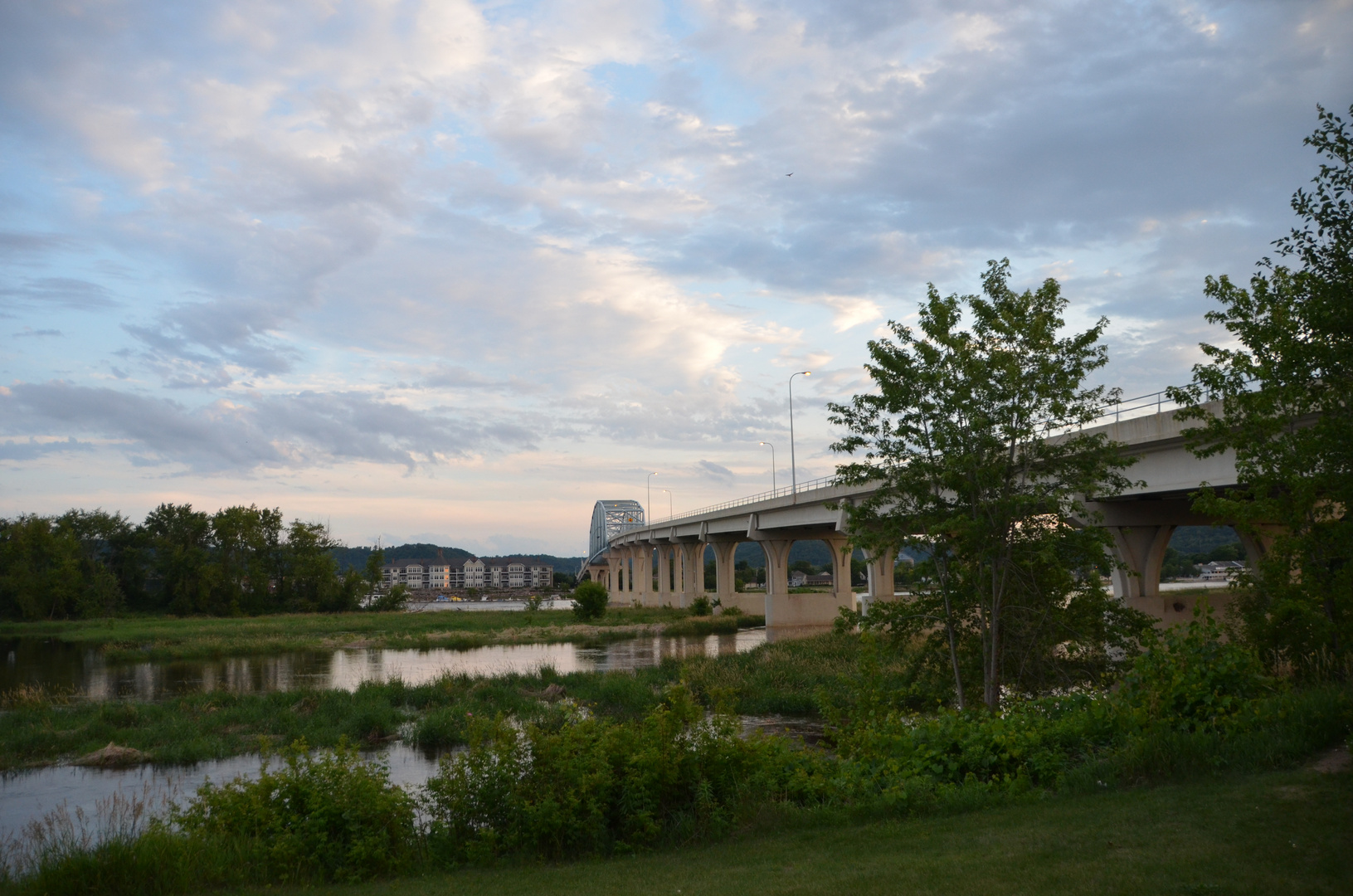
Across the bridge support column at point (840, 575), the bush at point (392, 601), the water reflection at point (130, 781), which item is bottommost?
the bush at point (392, 601)

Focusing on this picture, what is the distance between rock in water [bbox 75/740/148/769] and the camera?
21.0m

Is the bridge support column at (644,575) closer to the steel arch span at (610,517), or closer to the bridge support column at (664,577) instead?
the bridge support column at (664,577)

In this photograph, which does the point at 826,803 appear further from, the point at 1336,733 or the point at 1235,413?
the point at 1235,413

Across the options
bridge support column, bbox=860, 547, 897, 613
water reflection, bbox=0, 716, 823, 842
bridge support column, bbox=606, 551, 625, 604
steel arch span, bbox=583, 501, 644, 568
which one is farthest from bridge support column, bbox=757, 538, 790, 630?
steel arch span, bbox=583, 501, 644, 568

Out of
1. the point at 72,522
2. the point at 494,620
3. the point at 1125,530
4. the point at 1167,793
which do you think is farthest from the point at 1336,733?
the point at 72,522

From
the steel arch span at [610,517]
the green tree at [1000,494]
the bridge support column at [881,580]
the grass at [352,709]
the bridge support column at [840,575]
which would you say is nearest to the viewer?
the green tree at [1000,494]

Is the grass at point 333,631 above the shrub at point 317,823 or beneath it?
beneath

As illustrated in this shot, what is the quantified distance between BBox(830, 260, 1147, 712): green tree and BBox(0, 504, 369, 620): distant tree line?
95.1 metres

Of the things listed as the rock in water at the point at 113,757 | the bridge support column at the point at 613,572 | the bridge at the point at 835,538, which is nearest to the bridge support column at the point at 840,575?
the bridge at the point at 835,538

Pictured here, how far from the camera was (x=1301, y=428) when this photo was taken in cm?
1440

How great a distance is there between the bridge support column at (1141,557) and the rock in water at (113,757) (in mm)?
30008

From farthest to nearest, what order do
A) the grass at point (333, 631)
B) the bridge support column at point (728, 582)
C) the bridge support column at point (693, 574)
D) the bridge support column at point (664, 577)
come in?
the bridge support column at point (664, 577), the bridge support column at point (693, 574), the bridge support column at point (728, 582), the grass at point (333, 631)

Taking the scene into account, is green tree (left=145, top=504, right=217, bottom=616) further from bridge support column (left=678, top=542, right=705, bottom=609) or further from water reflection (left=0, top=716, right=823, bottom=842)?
water reflection (left=0, top=716, right=823, bottom=842)

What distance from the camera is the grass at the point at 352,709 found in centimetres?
2259
